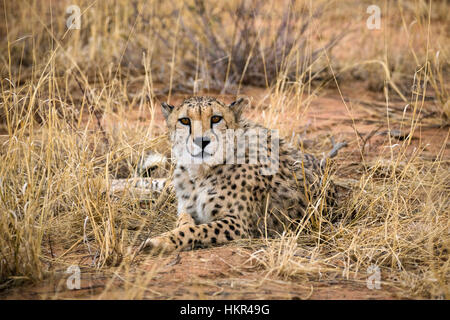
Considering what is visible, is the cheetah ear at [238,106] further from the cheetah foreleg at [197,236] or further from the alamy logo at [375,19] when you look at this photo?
the alamy logo at [375,19]

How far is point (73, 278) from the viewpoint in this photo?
2.60m

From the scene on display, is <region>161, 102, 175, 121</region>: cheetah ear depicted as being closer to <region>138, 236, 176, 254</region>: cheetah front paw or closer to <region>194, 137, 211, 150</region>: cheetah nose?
<region>194, 137, 211, 150</region>: cheetah nose

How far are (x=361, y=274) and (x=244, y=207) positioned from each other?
0.84 meters

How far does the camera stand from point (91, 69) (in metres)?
6.47

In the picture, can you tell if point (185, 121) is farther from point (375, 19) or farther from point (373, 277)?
point (375, 19)

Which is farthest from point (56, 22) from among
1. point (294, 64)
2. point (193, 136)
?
point (193, 136)

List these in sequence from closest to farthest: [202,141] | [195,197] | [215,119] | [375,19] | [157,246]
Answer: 1. [157,246]
2. [202,141]
3. [215,119]
4. [195,197]
5. [375,19]

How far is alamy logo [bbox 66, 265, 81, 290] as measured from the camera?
8.32 ft

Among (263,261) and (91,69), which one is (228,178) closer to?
(263,261)

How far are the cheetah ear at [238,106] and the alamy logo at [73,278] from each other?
4.53 ft

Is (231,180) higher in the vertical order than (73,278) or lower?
higher

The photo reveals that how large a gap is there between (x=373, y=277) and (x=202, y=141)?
121 centimetres

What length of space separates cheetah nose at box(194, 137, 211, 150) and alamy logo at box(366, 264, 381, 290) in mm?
1137

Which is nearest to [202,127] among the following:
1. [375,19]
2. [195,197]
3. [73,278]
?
[195,197]
